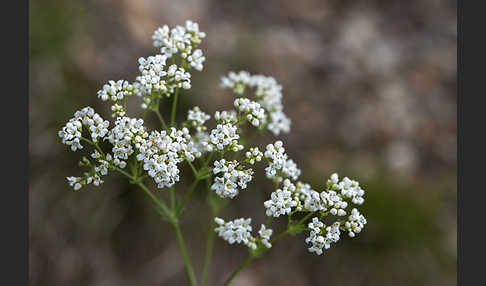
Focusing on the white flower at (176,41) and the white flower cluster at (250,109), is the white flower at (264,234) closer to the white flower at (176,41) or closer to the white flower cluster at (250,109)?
the white flower cluster at (250,109)

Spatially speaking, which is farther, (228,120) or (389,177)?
(389,177)

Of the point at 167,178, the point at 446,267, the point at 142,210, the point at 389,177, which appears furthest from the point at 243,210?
the point at 167,178

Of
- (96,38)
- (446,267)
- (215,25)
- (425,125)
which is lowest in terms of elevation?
(446,267)

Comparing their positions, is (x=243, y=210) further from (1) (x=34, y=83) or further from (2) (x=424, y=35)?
(2) (x=424, y=35)

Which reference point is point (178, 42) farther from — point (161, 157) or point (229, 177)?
point (229, 177)

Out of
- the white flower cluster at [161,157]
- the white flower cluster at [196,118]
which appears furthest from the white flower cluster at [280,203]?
the white flower cluster at [196,118]

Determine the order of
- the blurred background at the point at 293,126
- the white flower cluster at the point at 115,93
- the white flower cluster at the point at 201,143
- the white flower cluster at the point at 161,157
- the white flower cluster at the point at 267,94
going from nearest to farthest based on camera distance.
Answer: the white flower cluster at the point at 161,157
the white flower cluster at the point at 115,93
the white flower cluster at the point at 201,143
the white flower cluster at the point at 267,94
the blurred background at the point at 293,126

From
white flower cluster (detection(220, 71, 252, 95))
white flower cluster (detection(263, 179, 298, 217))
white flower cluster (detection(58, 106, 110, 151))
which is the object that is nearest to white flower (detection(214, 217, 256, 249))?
white flower cluster (detection(263, 179, 298, 217))
